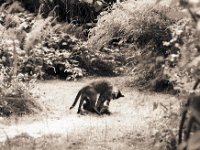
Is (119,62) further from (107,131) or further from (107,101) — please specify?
(107,131)

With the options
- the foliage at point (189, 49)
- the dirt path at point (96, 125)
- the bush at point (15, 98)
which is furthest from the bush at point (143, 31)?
the foliage at point (189, 49)

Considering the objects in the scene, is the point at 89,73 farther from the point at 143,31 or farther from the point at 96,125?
the point at 96,125

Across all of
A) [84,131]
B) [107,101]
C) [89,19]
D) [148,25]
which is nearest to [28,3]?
[89,19]

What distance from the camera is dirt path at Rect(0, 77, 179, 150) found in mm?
5598

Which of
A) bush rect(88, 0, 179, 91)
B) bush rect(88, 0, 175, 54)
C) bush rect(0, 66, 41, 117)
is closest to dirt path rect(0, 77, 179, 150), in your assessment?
bush rect(0, 66, 41, 117)

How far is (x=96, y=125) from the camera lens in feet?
21.3

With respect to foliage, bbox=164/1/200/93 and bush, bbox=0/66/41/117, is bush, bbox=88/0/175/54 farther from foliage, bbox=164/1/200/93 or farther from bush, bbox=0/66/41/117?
foliage, bbox=164/1/200/93

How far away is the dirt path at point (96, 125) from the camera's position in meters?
5.60

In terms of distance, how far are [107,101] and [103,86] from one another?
0.22 m

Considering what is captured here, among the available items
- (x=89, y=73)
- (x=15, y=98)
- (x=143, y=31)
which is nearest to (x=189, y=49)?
(x=15, y=98)

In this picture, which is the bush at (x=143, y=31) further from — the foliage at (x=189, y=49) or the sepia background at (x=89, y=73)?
the foliage at (x=189, y=49)

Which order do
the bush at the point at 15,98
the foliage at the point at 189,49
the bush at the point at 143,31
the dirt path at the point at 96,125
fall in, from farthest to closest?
1. the bush at the point at 143,31
2. the bush at the point at 15,98
3. the dirt path at the point at 96,125
4. the foliage at the point at 189,49

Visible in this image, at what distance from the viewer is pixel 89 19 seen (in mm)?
12523

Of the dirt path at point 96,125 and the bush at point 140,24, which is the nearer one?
the dirt path at point 96,125
